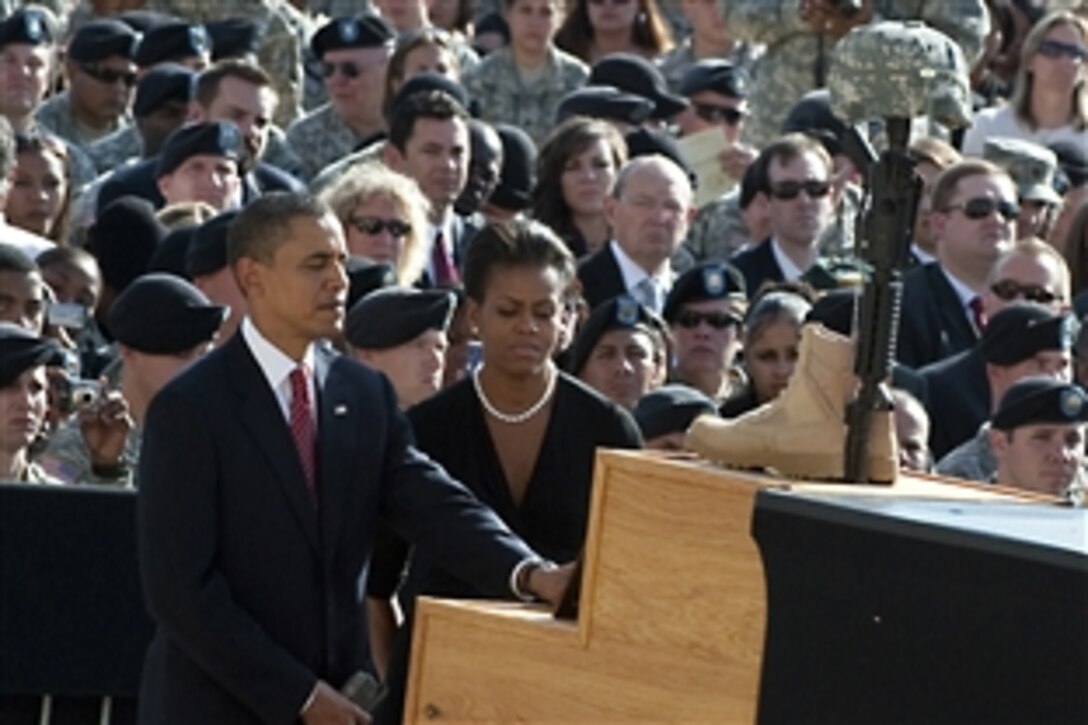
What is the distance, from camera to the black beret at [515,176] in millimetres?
12336

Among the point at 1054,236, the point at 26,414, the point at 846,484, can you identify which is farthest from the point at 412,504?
the point at 1054,236

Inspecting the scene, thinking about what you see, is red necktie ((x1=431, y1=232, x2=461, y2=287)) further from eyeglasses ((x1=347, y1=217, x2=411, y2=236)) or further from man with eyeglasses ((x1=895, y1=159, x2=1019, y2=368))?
man with eyeglasses ((x1=895, y1=159, x2=1019, y2=368))

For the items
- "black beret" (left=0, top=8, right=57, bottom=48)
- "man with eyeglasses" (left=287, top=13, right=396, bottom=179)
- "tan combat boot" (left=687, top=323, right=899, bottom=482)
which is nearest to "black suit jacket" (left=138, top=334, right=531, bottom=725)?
"tan combat boot" (left=687, top=323, right=899, bottom=482)

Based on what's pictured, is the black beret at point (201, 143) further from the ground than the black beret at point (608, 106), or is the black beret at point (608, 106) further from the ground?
the black beret at point (608, 106)

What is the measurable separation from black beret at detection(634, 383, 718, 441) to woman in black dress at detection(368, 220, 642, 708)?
1.54 m

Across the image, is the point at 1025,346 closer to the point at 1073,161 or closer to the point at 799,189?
the point at 799,189

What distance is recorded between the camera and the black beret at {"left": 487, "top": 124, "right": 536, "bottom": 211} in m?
12.3

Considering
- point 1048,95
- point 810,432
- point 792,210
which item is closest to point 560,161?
point 792,210

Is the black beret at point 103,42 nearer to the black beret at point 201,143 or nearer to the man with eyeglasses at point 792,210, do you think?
the black beret at point 201,143

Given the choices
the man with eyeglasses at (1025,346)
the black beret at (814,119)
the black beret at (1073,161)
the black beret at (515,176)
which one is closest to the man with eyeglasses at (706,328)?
the man with eyeglasses at (1025,346)

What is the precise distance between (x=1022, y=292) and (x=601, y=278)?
142 cm

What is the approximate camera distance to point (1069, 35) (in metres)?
13.3

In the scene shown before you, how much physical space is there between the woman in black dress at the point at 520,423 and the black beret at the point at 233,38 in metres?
6.34

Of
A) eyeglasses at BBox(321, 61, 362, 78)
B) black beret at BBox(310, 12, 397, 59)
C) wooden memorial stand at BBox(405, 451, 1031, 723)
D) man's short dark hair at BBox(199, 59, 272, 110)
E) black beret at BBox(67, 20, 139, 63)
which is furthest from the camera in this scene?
black beret at BBox(310, 12, 397, 59)
